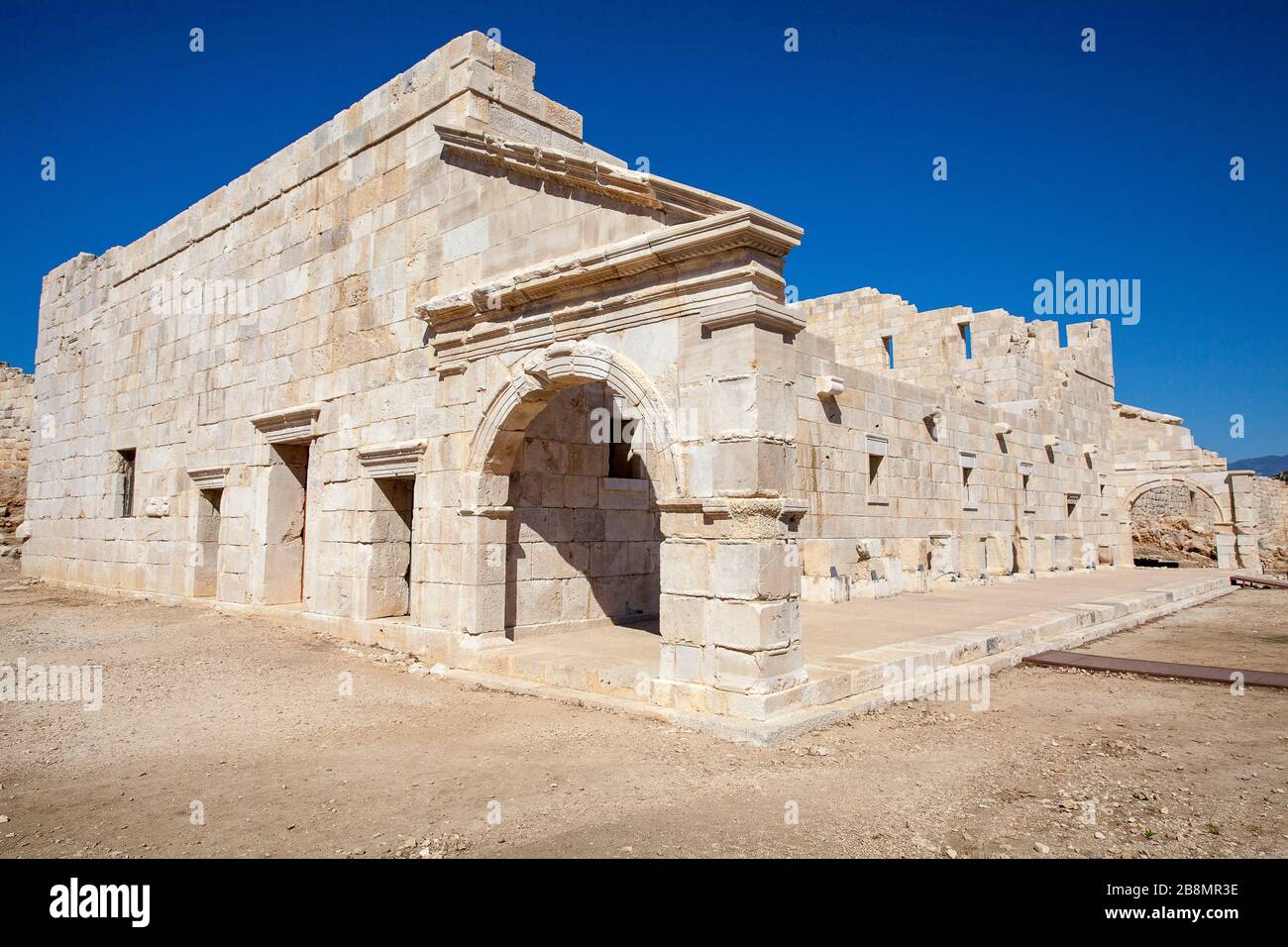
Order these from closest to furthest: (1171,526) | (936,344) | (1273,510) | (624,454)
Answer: (624,454)
(936,344)
(1273,510)
(1171,526)

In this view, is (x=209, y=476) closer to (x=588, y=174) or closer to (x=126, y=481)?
(x=126, y=481)

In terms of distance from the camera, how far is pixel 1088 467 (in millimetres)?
19469

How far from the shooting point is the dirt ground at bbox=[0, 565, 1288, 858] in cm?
346

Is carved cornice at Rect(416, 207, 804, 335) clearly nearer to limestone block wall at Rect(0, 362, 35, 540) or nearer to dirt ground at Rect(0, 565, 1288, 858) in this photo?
dirt ground at Rect(0, 565, 1288, 858)

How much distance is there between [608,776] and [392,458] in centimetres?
517

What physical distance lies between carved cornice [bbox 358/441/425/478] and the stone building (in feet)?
0.14

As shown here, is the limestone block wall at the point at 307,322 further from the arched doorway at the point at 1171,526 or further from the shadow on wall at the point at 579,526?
the arched doorway at the point at 1171,526

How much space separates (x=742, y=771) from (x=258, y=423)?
348 inches

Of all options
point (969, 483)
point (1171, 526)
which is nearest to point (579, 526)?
point (969, 483)

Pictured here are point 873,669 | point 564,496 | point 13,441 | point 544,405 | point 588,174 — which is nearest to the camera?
point 873,669

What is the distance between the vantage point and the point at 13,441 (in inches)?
805

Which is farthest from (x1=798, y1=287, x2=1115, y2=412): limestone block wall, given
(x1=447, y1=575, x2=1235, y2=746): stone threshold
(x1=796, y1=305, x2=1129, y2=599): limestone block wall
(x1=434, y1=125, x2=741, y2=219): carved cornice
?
(x1=434, y1=125, x2=741, y2=219): carved cornice
